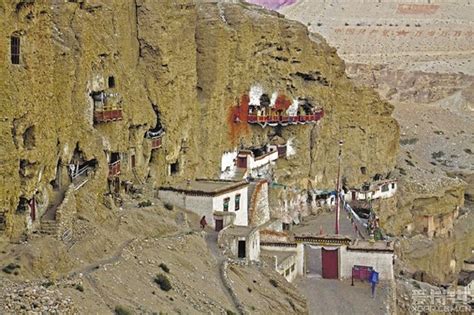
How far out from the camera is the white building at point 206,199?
133 feet

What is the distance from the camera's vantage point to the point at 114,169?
3781cm

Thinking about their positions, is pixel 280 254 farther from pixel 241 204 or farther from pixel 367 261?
pixel 241 204

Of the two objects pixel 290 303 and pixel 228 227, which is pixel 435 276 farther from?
pixel 290 303

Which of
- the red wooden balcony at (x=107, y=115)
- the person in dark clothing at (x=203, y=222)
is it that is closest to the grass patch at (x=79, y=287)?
the red wooden balcony at (x=107, y=115)

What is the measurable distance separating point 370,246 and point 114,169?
10.1 metres

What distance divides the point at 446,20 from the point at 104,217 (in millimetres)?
125035

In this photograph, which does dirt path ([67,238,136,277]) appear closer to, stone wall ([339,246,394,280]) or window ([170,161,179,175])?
stone wall ([339,246,394,280])

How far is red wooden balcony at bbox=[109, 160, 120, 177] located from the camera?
3751cm

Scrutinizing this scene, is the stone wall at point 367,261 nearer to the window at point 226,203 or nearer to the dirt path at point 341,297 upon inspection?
the dirt path at point 341,297

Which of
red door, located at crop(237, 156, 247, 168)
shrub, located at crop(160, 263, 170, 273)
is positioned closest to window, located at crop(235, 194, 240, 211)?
red door, located at crop(237, 156, 247, 168)

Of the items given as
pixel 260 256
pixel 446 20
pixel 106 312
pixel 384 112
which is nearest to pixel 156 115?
pixel 260 256

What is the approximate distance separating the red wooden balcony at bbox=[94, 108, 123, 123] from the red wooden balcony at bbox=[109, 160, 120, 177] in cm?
156

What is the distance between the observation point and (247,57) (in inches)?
1911

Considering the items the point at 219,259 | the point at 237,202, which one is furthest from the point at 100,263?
the point at 237,202
